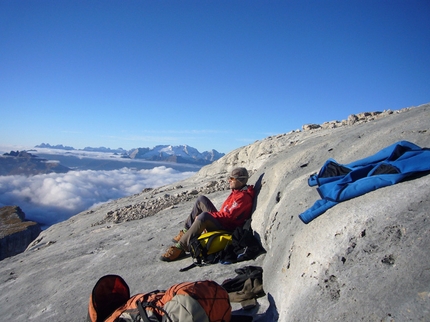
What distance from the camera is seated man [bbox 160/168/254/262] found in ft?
20.8

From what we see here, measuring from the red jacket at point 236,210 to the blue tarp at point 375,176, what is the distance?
99.5 inches

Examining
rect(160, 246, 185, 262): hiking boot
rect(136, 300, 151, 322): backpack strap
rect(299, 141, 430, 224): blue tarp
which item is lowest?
rect(160, 246, 185, 262): hiking boot

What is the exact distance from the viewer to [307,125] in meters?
19.2

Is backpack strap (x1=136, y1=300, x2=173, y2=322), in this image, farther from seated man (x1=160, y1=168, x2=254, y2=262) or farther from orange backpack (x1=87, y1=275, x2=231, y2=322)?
seated man (x1=160, y1=168, x2=254, y2=262)

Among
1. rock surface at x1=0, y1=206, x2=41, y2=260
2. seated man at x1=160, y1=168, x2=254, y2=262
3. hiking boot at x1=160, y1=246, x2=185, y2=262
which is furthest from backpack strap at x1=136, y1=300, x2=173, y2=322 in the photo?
rock surface at x1=0, y1=206, x2=41, y2=260

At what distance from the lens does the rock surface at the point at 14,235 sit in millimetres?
74625

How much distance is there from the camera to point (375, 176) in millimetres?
3742

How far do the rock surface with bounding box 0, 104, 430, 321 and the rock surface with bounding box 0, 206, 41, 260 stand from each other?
234ft

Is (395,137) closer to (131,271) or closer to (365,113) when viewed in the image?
(131,271)

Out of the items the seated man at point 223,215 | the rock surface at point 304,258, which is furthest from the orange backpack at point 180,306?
the seated man at point 223,215

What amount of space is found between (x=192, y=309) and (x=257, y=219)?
11.5 feet

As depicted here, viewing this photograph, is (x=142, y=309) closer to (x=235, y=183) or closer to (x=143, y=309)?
(x=143, y=309)

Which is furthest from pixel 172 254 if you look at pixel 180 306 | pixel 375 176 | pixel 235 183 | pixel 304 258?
pixel 375 176

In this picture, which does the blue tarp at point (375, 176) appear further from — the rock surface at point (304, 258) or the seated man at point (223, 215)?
the seated man at point (223, 215)
